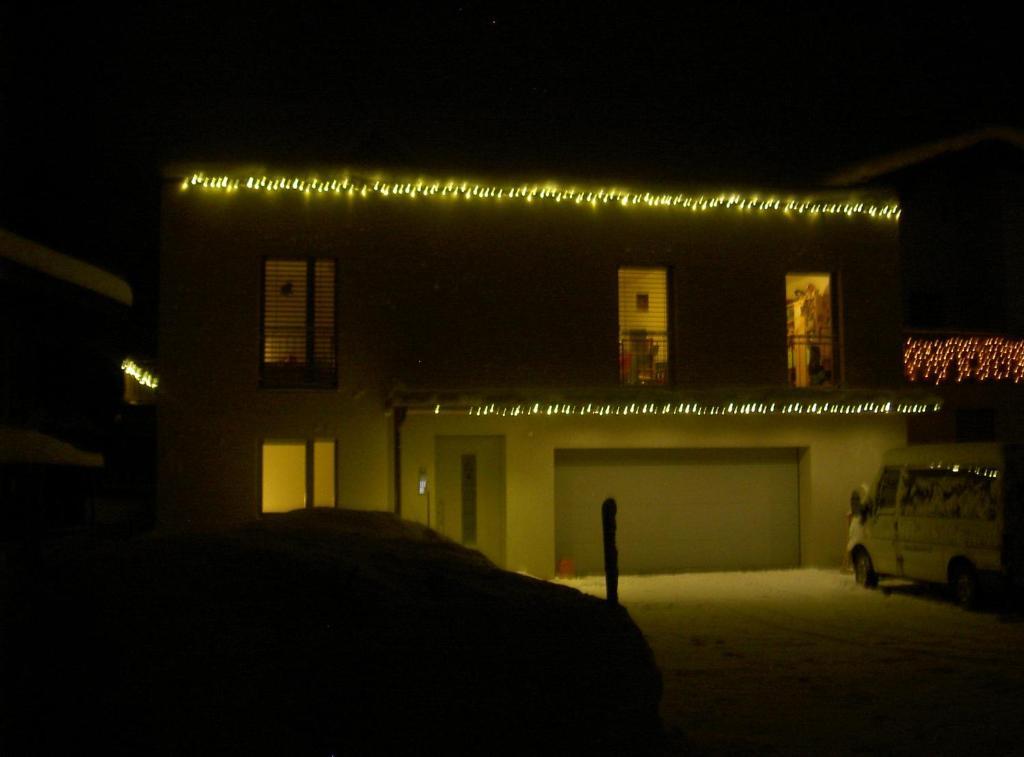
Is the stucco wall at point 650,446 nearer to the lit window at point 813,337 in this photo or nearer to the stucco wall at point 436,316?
the stucco wall at point 436,316

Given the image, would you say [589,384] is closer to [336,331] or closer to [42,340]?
[336,331]

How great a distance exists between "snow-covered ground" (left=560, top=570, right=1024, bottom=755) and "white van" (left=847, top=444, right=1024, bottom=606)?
460 millimetres

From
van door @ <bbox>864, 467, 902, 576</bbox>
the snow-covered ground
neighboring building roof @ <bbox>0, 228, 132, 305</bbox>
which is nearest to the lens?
neighboring building roof @ <bbox>0, 228, 132, 305</bbox>

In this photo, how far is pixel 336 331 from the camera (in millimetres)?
15922

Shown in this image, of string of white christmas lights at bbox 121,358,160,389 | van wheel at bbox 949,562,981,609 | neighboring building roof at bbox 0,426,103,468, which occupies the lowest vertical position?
van wheel at bbox 949,562,981,609

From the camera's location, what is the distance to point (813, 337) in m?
17.7

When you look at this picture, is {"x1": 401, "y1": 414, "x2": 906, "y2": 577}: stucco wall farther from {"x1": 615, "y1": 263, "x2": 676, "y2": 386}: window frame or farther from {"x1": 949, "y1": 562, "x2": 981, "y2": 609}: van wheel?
{"x1": 949, "y1": 562, "x2": 981, "y2": 609}: van wheel

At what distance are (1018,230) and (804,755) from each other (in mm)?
17694

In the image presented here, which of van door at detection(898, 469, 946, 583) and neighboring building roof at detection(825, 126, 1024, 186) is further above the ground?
neighboring building roof at detection(825, 126, 1024, 186)


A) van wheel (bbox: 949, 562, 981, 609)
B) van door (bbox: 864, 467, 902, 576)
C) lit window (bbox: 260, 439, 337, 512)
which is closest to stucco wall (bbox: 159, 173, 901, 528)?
lit window (bbox: 260, 439, 337, 512)

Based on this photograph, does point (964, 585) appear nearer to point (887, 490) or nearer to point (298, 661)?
point (887, 490)

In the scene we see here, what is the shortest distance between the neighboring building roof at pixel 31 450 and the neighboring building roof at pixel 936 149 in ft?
64.0

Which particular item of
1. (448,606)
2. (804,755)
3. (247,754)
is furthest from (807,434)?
(247,754)

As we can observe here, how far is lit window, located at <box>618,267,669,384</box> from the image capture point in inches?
666
